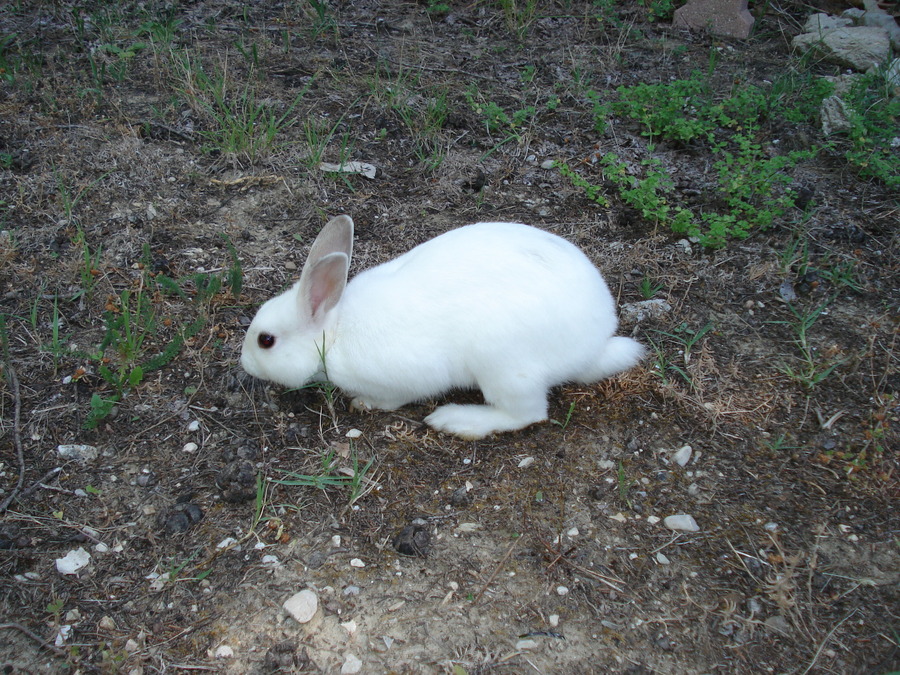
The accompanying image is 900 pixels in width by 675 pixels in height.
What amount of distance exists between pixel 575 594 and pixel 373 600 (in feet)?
2.21

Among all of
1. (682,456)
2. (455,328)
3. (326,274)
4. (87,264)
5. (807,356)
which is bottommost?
(682,456)

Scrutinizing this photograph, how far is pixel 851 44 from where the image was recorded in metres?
4.93

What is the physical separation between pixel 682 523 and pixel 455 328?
3.58 ft

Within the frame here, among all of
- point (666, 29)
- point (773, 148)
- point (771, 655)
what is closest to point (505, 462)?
point (771, 655)

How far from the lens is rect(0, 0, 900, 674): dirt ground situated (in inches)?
90.4

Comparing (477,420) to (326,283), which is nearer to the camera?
(326,283)

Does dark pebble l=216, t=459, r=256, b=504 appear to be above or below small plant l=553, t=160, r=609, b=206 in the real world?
below

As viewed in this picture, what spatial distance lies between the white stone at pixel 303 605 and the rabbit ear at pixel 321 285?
104 cm

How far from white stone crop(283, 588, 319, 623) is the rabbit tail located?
1379 millimetres

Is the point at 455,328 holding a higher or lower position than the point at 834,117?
lower

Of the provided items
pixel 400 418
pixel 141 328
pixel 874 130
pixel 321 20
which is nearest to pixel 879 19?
pixel 874 130

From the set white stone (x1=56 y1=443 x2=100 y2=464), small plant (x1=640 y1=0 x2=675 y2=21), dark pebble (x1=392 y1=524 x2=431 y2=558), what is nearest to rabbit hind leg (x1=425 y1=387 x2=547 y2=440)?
dark pebble (x1=392 y1=524 x2=431 y2=558)

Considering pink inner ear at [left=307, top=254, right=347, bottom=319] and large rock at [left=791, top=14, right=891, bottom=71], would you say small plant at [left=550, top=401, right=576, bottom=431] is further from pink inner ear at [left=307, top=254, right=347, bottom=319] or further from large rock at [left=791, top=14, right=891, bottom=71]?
large rock at [left=791, top=14, right=891, bottom=71]

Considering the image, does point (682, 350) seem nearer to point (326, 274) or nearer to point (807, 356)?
point (807, 356)
